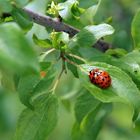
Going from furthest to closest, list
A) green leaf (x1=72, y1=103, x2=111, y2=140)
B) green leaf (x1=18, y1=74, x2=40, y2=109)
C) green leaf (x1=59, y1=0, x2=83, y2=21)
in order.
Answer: green leaf (x1=72, y1=103, x2=111, y2=140) < green leaf (x1=59, y1=0, x2=83, y2=21) < green leaf (x1=18, y1=74, x2=40, y2=109)

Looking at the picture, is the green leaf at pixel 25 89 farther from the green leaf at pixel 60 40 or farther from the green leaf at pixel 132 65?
the green leaf at pixel 132 65

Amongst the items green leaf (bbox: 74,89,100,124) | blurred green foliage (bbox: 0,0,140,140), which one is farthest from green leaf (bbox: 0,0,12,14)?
blurred green foliage (bbox: 0,0,140,140)

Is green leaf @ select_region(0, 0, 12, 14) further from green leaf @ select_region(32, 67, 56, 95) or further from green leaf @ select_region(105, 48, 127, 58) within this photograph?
green leaf @ select_region(105, 48, 127, 58)

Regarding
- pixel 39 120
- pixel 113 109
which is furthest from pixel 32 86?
pixel 113 109

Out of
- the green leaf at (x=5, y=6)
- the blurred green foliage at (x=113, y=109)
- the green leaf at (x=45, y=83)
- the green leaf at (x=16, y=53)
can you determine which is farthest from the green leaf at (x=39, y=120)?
the blurred green foliage at (x=113, y=109)

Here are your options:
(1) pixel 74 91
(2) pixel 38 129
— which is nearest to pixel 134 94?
(2) pixel 38 129

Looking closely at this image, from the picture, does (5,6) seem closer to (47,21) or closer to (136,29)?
(47,21)
